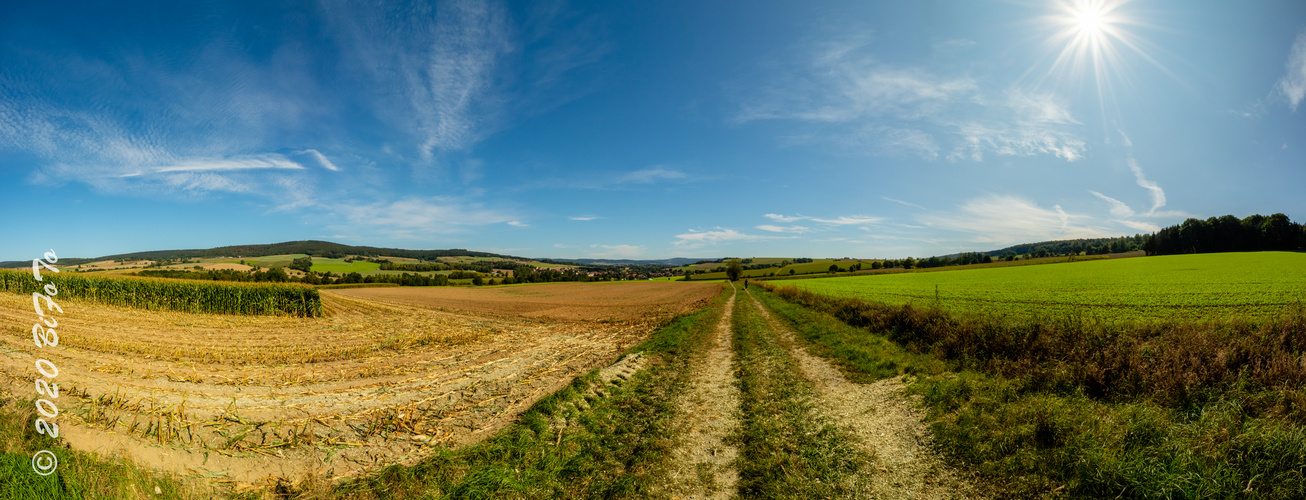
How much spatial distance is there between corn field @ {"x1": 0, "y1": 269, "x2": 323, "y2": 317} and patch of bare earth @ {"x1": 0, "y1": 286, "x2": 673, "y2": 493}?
16.3ft

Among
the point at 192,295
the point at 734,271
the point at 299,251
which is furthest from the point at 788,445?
the point at 299,251

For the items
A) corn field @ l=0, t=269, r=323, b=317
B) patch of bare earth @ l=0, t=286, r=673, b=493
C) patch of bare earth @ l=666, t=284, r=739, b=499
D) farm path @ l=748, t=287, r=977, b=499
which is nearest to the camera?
farm path @ l=748, t=287, r=977, b=499

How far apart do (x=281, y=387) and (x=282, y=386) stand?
0.08m

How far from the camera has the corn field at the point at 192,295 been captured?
23.2 meters

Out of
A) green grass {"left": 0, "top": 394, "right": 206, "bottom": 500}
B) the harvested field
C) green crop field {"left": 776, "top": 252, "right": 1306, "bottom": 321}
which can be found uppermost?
green crop field {"left": 776, "top": 252, "right": 1306, "bottom": 321}

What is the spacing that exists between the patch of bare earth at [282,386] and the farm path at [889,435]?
5327mm

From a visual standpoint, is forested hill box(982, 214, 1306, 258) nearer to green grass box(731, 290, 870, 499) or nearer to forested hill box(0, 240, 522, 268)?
green grass box(731, 290, 870, 499)

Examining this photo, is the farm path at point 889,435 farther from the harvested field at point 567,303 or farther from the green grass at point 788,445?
the harvested field at point 567,303

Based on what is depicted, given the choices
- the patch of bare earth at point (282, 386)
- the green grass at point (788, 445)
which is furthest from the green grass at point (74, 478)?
the green grass at point (788, 445)

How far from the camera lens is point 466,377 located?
1015 centimetres

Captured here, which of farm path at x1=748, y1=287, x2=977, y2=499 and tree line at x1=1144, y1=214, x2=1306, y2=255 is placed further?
tree line at x1=1144, y1=214, x2=1306, y2=255

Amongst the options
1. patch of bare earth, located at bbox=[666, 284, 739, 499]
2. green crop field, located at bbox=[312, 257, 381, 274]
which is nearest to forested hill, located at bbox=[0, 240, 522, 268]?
green crop field, located at bbox=[312, 257, 381, 274]

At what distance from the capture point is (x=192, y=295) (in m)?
23.2

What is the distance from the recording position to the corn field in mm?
23219
